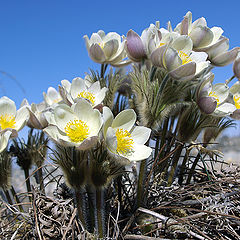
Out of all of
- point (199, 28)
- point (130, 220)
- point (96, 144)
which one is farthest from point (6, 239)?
point (199, 28)

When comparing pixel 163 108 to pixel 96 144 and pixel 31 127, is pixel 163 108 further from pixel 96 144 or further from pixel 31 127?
pixel 31 127

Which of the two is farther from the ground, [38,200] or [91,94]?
[91,94]

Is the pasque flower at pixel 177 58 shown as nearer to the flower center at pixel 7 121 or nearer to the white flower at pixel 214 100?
the white flower at pixel 214 100

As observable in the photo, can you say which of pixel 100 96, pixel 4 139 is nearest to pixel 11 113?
pixel 4 139

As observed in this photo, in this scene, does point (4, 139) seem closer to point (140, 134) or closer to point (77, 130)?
point (77, 130)

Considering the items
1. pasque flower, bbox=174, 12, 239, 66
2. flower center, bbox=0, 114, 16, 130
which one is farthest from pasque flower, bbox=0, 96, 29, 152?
pasque flower, bbox=174, 12, 239, 66
